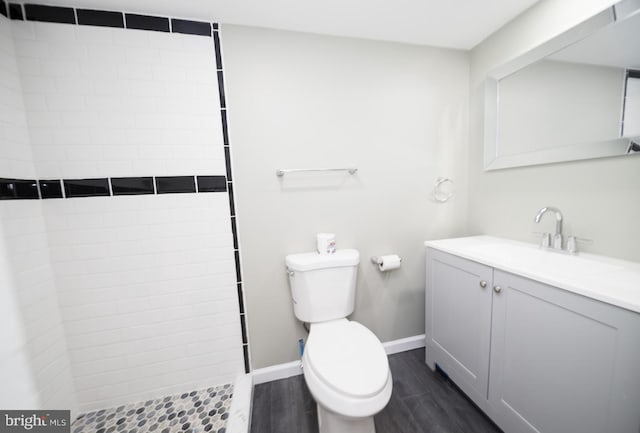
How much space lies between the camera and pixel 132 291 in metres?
1.28

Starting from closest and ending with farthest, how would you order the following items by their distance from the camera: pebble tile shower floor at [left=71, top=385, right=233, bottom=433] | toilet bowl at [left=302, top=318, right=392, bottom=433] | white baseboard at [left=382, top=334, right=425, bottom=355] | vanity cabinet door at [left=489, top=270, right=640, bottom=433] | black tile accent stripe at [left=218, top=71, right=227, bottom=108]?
vanity cabinet door at [left=489, top=270, right=640, bottom=433] < toilet bowl at [left=302, top=318, right=392, bottom=433] < pebble tile shower floor at [left=71, top=385, right=233, bottom=433] < black tile accent stripe at [left=218, top=71, right=227, bottom=108] < white baseboard at [left=382, top=334, right=425, bottom=355]

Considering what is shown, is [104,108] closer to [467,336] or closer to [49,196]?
[49,196]

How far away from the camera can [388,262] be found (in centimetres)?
150

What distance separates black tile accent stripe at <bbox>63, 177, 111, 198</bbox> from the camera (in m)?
1.17

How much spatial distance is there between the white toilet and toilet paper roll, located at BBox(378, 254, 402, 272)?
22 cm

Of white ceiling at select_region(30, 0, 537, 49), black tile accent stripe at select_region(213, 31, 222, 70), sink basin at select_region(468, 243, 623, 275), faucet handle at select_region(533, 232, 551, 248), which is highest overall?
white ceiling at select_region(30, 0, 537, 49)

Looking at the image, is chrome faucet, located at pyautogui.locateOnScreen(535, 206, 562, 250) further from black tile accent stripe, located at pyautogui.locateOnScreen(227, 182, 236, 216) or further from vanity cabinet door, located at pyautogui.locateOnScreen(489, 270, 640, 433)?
black tile accent stripe, located at pyautogui.locateOnScreen(227, 182, 236, 216)

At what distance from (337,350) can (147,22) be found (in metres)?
1.87

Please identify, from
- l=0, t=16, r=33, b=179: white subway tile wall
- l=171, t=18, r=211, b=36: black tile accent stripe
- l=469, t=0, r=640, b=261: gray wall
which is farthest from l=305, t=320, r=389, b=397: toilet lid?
l=171, t=18, r=211, b=36: black tile accent stripe

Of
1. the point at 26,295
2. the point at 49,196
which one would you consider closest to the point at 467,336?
the point at 26,295

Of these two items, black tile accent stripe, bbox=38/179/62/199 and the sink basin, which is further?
black tile accent stripe, bbox=38/179/62/199

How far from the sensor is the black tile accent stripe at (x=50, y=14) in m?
1.08

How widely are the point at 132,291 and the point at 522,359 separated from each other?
6.25 feet

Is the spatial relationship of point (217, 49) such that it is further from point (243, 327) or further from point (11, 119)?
point (243, 327)
